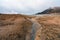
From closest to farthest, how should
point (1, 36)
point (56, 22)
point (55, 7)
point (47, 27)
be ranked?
1. point (1, 36)
2. point (47, 27)
3. point (56, 22)
4. point (55, 7)

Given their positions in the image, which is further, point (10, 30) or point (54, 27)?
point (54, 27)

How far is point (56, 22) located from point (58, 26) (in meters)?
Result: 0.53

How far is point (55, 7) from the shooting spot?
12711 millimetres

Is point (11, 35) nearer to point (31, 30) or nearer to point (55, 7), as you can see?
point (31, 30)

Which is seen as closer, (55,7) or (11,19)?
(11,19)

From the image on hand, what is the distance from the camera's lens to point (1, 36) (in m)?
5.43

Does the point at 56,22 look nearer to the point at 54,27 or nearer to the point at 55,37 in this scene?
the point at 54,27

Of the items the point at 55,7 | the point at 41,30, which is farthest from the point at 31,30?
the point at 55,7

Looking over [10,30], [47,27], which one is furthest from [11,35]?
[47,27]

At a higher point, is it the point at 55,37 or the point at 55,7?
the point at 55,7

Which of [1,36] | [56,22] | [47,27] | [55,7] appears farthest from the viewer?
[55,7]

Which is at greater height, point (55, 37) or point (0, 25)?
point (0, 25)

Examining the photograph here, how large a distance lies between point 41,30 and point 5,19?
2008 mm

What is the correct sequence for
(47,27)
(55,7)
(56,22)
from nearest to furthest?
(47,27) < (56,22) < (55,7)
